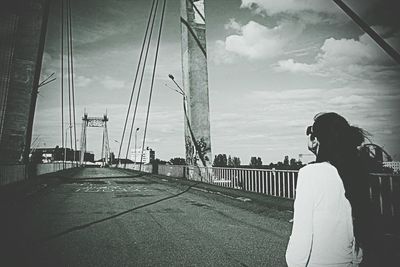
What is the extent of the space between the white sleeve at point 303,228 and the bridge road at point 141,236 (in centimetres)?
299

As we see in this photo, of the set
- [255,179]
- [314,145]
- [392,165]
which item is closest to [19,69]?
[255,179]

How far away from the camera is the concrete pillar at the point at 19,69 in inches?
727

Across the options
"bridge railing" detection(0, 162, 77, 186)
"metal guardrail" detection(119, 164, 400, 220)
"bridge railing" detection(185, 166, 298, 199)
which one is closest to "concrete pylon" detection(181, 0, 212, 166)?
"metal guardrail" detection(119, 164, 400, 220)

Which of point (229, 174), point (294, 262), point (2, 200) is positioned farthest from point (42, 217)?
point (229, 174)

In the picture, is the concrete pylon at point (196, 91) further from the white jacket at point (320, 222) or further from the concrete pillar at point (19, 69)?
the white jacket at point (320, 222)

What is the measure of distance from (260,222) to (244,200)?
3.88m

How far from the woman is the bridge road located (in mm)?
2982

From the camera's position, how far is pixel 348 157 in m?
1.85

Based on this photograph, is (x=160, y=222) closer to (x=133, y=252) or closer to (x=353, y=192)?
(x=133, y=252)

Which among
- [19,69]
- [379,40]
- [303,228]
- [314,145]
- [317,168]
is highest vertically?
[19,69]

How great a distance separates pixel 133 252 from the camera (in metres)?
5.07

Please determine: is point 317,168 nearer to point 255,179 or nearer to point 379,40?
point 379,40

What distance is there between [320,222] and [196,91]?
911 inches

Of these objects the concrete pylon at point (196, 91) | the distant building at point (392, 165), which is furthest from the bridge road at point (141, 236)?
the concrete pylon at point (196, 91)
